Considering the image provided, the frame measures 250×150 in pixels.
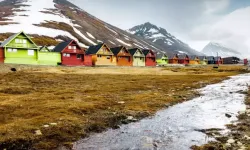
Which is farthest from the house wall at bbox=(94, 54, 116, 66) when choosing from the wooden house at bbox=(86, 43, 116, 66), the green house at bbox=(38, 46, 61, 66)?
the green house at bbox=(38, 46, 61, 66)

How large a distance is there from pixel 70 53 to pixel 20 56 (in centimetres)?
1882

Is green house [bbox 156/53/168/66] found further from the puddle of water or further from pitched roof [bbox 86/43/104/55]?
the puddle of water

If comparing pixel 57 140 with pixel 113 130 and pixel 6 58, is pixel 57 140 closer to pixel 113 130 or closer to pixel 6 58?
pixel 113 130

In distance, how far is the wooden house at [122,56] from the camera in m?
114

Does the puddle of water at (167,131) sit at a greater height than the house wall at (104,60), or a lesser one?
lesser

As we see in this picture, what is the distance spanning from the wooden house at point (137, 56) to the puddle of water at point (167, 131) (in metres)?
97.4

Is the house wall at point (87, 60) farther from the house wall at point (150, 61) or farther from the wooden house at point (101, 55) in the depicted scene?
the house wall at point (150, 61)

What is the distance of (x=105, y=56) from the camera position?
352 feet

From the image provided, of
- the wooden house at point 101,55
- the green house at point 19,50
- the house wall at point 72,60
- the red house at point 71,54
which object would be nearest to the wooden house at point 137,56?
the wooden house at point 101,55

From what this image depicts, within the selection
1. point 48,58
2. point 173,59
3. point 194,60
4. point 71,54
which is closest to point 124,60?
point 71,54

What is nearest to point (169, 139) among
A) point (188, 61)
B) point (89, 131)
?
point (89, 131)

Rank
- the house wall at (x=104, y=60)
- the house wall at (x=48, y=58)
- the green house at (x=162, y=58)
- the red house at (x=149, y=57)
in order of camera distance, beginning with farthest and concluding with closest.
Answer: the green house at (x=162, y=58), the red house at (x=149, y=57), the house wall at (x=104, y=60), the house wall at (x=48, y=58)

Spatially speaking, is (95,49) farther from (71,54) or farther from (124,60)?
(124,60)

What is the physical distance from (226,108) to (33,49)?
2711 inches
